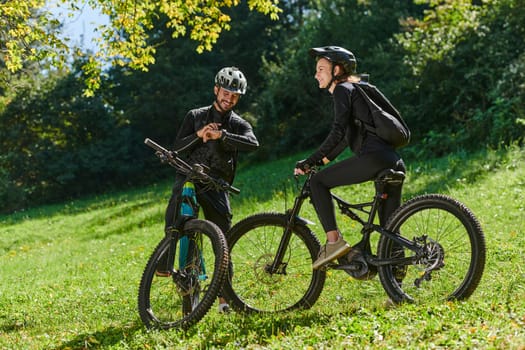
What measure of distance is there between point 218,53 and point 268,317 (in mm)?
29511

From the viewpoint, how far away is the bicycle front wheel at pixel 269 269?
5.30 m

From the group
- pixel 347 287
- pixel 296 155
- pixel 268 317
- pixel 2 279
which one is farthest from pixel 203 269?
pixel 296 155

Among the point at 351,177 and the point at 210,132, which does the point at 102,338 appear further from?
the point at 351,177

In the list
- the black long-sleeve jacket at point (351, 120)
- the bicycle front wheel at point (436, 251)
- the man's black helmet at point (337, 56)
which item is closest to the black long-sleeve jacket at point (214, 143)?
the black long-sleeve jacket at point (351, 120)

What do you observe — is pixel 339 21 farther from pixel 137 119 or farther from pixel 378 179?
pixel 378 179

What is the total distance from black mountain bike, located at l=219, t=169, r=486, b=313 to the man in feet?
1.41

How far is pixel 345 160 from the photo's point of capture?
4.90 meters

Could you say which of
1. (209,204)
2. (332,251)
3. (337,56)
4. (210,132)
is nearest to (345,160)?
(332,251)

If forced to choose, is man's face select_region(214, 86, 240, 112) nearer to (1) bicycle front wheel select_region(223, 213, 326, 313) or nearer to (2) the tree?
(1) bicycle front wheel select_region(223, 213, 326, 313)

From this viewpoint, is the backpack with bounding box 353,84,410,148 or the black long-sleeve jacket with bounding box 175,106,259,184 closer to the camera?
the backpack with bounding box 353,84,410,148

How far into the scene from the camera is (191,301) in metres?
5.16

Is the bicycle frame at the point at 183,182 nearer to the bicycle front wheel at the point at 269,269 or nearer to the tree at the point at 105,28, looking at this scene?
the bicycle front wheel at the point at 269,269

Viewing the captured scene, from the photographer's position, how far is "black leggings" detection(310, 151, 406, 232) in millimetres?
4922

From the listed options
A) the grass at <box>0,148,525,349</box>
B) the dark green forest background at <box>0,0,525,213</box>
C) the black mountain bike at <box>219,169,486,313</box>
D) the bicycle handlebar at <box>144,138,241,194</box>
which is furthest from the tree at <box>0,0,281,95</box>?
the dark green forest background at <box>0,0,525,213</box>
